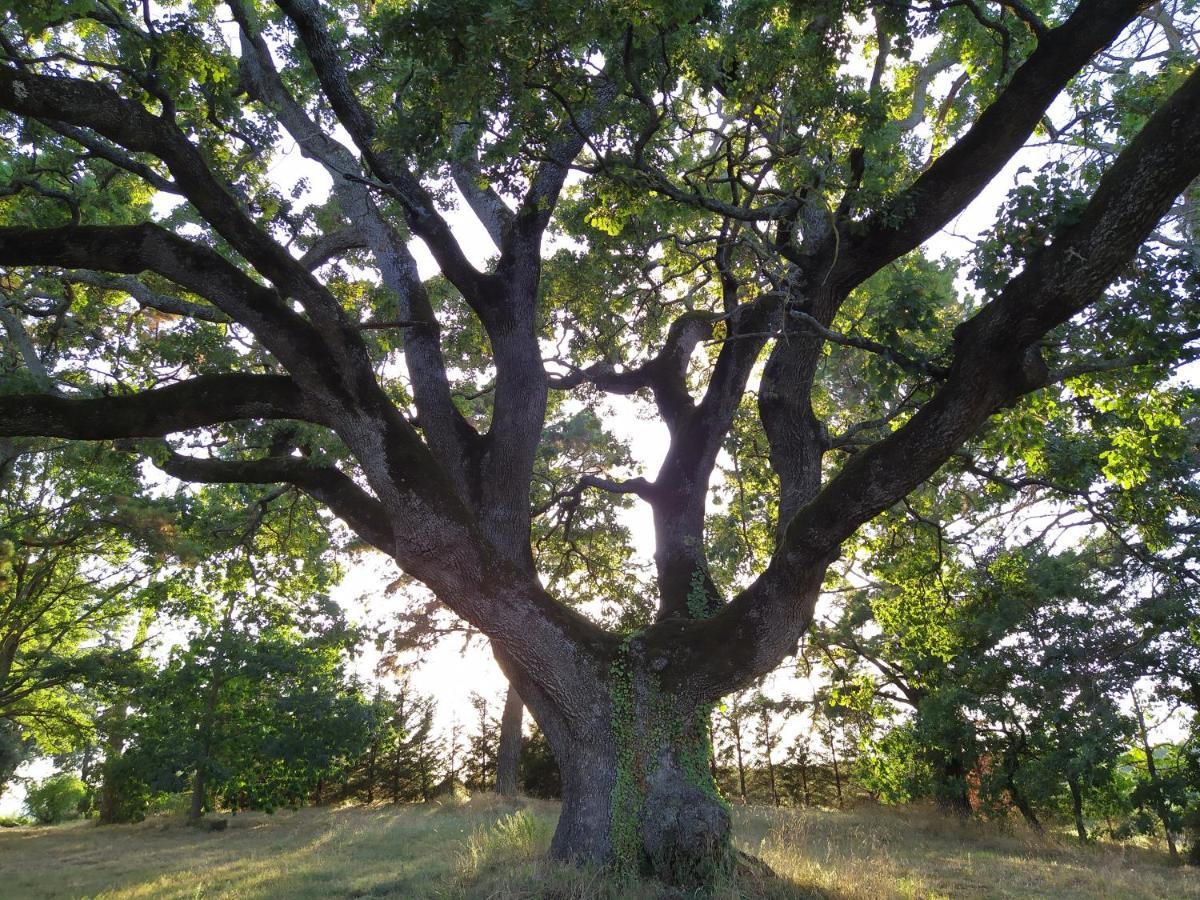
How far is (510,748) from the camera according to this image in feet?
62.6

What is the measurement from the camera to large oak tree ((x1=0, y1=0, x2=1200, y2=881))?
200 inches

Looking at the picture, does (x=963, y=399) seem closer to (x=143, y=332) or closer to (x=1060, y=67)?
(x=1060, y=67)

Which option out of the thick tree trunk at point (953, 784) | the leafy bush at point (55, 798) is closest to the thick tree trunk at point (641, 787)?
the thick tree trunk at point (953, 784)

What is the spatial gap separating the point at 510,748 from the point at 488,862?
43.2 feet

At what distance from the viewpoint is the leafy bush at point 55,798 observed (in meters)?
25.4

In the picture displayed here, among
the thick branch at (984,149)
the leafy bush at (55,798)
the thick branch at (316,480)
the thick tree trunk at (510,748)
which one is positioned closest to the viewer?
the thick branch at (984,149)

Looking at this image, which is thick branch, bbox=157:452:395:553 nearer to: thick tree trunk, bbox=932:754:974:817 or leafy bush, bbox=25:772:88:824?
thick tree trunk, bbox=932:754:974:817

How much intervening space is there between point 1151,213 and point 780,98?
3.52 meters

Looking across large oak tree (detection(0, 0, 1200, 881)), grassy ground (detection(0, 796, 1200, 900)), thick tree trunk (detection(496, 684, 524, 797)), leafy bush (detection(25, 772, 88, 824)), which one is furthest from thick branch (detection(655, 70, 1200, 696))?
leafy bush (detection(25, 772, 88, 824))

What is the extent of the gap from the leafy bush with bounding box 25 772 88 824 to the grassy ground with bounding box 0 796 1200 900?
962 centimetres

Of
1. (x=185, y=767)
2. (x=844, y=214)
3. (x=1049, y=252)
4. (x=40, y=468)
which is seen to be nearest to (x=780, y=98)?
(x=844, y=214)

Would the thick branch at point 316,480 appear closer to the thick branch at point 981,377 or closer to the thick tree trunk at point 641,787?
the thick tree trunk at point 641,787

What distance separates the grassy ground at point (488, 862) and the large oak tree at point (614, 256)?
905 millimetres

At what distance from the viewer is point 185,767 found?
16094 millimetres
